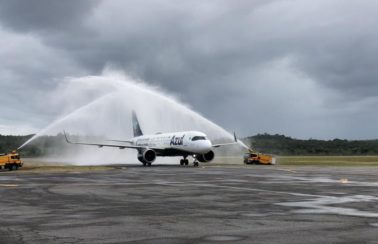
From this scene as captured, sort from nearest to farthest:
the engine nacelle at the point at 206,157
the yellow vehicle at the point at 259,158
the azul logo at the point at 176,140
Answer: the azul logo at the point at 176,140 → the engine nacelle at the point at 206,157 → the yellow vehicle at the point at 259,158

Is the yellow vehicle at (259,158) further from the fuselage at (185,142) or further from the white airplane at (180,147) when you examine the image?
the fuselage at (185,142)

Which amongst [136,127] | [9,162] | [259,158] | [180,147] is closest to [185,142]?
[180,147]

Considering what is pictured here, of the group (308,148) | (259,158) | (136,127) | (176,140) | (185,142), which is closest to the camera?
(185,142)

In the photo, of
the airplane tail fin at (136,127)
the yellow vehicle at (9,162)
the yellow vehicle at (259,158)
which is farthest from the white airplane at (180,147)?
the airplane tail fin at (136,127)

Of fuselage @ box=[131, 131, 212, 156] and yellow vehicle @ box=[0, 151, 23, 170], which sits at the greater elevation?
fuselage @ box=[131, 131, 212, 156]

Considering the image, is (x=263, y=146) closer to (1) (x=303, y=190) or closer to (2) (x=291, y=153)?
(2) (x=291, y=153)

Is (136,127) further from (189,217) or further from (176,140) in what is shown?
(189,217)

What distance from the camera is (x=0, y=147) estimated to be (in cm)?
14050

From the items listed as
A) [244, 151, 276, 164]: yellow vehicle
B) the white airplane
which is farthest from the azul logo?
[244, 151, 276, 164]: yellow vehicle

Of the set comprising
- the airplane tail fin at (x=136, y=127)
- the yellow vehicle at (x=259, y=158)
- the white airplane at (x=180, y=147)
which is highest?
the airplane tail fin at (x=136, y=127)

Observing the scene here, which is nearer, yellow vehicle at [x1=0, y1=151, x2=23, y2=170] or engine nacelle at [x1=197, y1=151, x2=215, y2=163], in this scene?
yellow vehicle at [x1=0, y1=151, x2=23, y2=170]

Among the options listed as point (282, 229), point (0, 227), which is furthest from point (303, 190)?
point (0, 227)

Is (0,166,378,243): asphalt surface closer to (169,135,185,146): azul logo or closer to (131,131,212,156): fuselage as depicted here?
(131,131,212,156): fuselage

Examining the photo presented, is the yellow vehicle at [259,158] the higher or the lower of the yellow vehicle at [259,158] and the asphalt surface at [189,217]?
the higher
